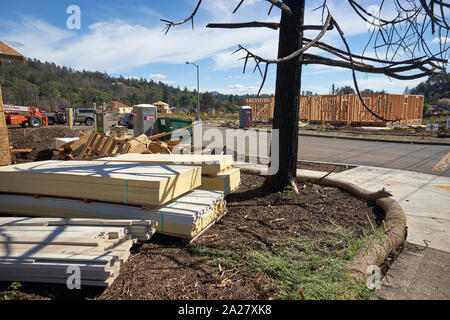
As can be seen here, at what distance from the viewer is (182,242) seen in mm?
3852

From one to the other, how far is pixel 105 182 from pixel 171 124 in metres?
9.42

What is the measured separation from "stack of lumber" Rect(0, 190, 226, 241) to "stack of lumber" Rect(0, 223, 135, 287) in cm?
33

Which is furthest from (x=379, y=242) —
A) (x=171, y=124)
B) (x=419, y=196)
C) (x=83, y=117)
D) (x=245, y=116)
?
(x=83, y=117)

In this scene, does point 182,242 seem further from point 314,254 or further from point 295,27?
point 295,27

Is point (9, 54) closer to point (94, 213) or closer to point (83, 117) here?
point (94, 213)

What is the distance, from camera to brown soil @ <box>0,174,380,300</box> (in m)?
2.71

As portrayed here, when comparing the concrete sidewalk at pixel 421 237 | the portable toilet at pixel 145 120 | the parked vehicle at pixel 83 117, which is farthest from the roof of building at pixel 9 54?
the parked vehicle at pixel 83 117

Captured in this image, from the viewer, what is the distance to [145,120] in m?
13.5

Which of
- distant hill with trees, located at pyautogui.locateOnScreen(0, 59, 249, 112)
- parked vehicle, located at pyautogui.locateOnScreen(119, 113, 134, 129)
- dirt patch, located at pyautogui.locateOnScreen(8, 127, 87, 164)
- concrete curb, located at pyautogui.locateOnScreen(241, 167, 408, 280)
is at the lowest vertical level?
concrete curb, located at pyautogui.locateOnScreen(241, 167, 408, 280)

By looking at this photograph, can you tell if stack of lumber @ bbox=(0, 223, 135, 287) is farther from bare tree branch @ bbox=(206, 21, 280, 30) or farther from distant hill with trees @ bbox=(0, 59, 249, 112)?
distant hill with trees @ bbox=(0, 59, 249, 112)

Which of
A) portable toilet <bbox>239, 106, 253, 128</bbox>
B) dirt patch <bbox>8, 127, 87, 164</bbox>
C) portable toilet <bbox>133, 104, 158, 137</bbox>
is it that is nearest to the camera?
dirt patch <bbox>8, 127, 87, 164</bbox>

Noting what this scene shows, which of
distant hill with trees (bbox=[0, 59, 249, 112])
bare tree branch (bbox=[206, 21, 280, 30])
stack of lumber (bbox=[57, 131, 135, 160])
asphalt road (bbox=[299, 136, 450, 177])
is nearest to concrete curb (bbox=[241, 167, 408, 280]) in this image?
bare tree branch (bbox=[206, 21, 280, 30])

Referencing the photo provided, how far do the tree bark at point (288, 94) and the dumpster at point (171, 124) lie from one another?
7.36m
